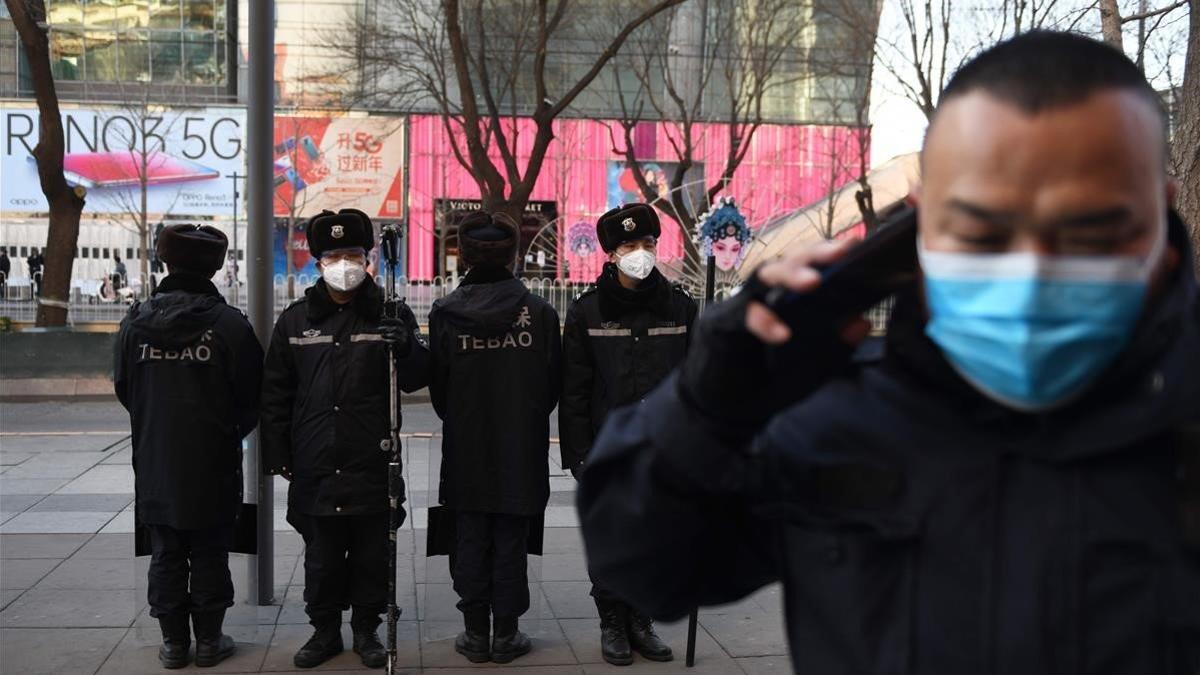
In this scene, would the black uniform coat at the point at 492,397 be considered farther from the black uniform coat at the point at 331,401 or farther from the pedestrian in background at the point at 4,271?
the pedestrian in background at the point at 4,271

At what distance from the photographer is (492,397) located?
19.2 ft

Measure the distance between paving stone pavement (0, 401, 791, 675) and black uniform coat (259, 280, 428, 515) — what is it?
679 mm

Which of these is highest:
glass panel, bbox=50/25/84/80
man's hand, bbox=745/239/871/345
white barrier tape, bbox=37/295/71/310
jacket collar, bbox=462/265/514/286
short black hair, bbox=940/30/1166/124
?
glass panel, bbox=50/25/84/80

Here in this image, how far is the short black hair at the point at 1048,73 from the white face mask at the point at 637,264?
14.8ft

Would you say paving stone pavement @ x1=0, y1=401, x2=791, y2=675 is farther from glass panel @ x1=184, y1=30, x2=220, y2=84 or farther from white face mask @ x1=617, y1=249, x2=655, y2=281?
glass panel @ x1=184, y1=30, x2=220, y2=84

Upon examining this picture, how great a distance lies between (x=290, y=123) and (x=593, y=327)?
33491 mm

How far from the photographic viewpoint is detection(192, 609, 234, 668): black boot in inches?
221

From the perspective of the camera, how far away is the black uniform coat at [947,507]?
1346 mm

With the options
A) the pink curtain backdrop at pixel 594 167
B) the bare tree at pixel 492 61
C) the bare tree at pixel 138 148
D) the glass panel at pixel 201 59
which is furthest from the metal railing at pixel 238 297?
the glass panel at pixel 201 59

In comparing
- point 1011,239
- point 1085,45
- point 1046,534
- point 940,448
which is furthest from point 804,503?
point 1085,45

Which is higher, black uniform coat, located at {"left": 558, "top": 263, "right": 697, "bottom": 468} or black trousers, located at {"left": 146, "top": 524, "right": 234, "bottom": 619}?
black uniform coat, located at {"left": 558, "top": 263, "right": 697, "bottom": 468}


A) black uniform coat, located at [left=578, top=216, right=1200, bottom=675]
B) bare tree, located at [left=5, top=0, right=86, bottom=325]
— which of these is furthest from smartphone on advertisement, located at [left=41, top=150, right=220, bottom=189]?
black uniform coat, located at [left=578, top=216, right=1200, bottom=675]

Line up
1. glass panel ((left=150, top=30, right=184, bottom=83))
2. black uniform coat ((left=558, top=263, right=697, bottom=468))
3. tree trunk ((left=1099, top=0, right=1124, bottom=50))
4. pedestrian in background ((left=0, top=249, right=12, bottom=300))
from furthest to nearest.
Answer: glass panel ((left=150, top=30, right=184, bottom=83)), pedestrian in background ((left=0, top=249, right=12, bottom=300)), tree trunk ((left=1099, top=0, right=1124, bottom=50)), black uniform coat ((left=558, top=263, right=697, bottom=468))

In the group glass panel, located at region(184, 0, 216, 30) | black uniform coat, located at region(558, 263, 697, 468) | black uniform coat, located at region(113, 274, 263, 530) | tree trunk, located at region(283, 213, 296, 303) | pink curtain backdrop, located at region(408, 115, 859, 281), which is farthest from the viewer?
glass panel, located at region(184, 0, 216, 30)
